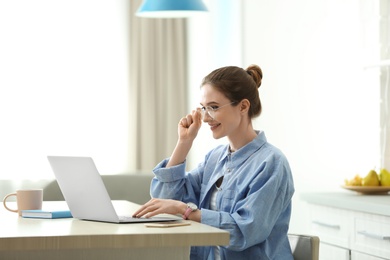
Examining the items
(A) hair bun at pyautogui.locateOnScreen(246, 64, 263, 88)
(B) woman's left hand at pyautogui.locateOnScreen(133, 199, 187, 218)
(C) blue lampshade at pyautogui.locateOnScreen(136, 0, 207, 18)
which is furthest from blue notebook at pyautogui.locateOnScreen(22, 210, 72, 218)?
(C) blue lampshade at pyautogui.locateOnScreen(136, 0, 207, 18)

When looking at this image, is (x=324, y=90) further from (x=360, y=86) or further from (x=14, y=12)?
(x=14, y=12)

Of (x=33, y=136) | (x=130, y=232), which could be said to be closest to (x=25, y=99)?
(x=33, y=136)

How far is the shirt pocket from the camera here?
230 cm

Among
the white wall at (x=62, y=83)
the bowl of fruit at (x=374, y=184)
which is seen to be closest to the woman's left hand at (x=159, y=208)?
the bowl of fruit at (x=374, y=184)

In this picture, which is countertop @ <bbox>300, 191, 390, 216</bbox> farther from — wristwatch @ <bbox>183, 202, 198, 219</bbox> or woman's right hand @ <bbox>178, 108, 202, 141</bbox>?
wristwatch @ <bbox>183, 202, 198, 219</bbox>

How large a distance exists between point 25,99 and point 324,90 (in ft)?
7.22

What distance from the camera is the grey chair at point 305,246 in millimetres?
2088

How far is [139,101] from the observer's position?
5449 mm

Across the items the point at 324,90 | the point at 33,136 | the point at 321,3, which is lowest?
the point at 33,136

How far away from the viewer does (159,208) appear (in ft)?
6.70

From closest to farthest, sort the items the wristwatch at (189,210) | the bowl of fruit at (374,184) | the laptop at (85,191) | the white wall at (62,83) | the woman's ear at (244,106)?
the laptop at (85,191)
the wristwatch at (189,210)
the woman's ear at (244,106)
the bowl of fruit at (374,184)
the white wall at (62,83)

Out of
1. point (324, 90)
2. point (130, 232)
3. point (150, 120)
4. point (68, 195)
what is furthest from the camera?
point (150, 120)

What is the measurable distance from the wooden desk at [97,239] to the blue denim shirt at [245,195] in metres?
0.23

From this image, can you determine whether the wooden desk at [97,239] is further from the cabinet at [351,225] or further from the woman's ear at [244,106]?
the cabinet at [351,225]
